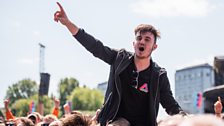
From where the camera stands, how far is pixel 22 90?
88.0m

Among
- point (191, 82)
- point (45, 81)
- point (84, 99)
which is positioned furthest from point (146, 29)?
point (191, 82)

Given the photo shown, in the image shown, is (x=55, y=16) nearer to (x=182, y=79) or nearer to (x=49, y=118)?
(x=49, y=118)

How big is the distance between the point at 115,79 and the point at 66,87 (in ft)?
270

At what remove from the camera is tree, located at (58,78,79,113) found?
84.7 meters

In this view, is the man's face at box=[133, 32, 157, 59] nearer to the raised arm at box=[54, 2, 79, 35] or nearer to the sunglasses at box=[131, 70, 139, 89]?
the sunglasses at box=[131, 70, 139, 89]

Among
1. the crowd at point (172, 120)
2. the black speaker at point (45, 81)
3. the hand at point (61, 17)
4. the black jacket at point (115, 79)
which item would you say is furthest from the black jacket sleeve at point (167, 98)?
the black speaker at point (45, 81)

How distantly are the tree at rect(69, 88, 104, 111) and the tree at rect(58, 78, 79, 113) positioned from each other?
3.81 m

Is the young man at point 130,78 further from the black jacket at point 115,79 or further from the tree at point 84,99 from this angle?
the tree at point 84,99

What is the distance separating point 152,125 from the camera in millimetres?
4133

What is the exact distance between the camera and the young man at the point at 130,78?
13.2 ft

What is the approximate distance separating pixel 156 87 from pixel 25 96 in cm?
8623

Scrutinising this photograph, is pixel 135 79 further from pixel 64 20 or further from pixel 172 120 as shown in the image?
pixel 172 120

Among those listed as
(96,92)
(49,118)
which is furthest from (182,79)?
(49,118)

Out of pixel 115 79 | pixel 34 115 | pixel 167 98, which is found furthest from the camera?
pixel 34 115
